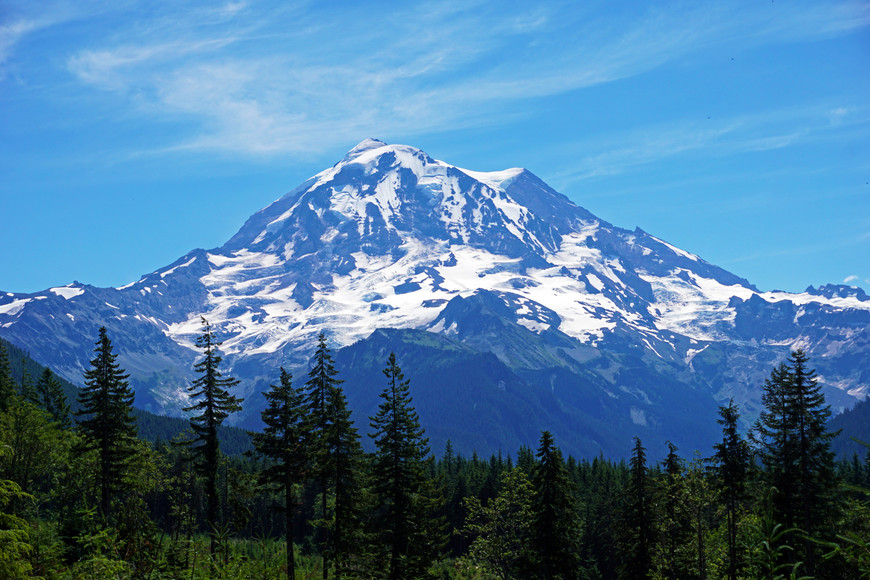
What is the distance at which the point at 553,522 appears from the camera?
53.8 m

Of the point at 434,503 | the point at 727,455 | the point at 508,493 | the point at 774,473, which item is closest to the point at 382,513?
the point at 434,503

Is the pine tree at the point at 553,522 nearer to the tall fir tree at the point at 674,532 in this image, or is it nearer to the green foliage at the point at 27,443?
the tall fir tree at the point at 674,532

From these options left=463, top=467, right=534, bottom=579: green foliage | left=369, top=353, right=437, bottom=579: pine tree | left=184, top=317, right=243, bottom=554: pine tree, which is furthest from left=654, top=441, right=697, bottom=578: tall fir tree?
left=184, top=317, right=243, bottom=554: pine tree

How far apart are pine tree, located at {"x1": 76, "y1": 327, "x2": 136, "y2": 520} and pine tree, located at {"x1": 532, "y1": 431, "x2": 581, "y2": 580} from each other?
30270mm

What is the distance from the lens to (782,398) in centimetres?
5125

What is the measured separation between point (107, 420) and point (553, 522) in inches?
1305

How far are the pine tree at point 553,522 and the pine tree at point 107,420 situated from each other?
99.3ft

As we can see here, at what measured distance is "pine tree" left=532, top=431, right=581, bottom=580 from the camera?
5391 centimetres

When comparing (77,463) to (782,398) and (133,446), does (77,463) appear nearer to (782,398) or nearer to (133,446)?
(133,446)

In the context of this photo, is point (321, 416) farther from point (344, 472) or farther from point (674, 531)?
point (674, 531)

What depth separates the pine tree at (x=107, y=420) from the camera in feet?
173

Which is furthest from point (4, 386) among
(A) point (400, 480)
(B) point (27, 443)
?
(A) point (400, 480)

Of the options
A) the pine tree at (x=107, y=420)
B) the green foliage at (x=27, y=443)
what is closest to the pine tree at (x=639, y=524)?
the pine tree at (x=107, y=420)

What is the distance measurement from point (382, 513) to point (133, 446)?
2035 centimetres
